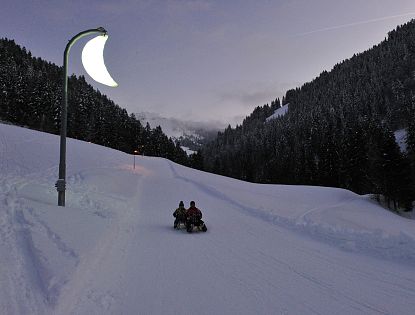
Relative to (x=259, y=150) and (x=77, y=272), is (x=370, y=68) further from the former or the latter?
(x=77, y=272)

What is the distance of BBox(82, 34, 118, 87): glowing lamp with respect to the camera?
6424 mm

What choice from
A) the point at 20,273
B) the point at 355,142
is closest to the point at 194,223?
the point at 20,273

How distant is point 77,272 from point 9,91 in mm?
85483

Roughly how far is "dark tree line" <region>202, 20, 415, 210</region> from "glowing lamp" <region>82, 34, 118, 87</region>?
4031 cm

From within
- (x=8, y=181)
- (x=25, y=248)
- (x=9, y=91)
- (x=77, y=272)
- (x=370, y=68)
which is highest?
(x=370, y=68)

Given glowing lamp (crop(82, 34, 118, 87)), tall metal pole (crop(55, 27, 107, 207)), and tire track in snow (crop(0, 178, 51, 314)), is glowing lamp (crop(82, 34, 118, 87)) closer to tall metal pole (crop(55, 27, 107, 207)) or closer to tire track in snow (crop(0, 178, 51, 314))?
tall metal pole (crop(55, 27, 107, 207))

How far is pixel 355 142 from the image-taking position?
56.8 m

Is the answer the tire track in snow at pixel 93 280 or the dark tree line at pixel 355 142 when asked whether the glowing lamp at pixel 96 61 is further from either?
the dark tree line at pixel 355 142

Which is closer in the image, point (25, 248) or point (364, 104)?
point (25, 248)

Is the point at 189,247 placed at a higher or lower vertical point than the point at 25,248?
lower

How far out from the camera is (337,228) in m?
11.4

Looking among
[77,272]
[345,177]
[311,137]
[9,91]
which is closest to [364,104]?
[311,137]

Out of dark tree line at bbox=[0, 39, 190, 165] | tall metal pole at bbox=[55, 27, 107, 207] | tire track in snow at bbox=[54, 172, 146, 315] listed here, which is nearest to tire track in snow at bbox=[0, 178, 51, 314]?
tire track in snow at bbox=[54, 172, 146, 315]

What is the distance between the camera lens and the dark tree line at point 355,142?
130 feet
